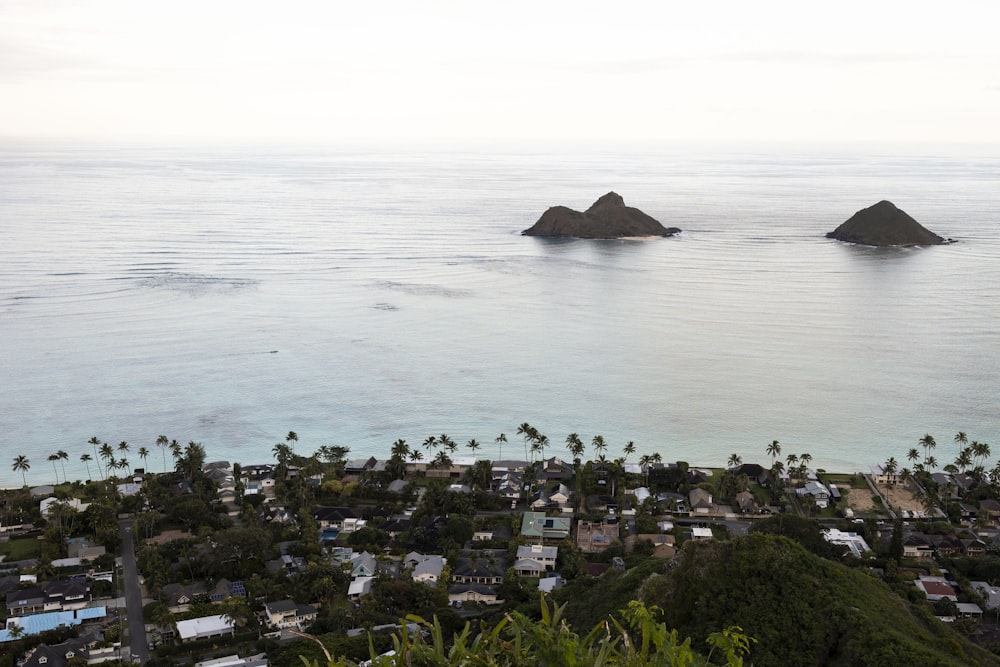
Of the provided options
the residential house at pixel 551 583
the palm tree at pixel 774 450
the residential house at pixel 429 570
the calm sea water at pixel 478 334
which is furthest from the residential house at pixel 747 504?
the residential house at pixel 429 570

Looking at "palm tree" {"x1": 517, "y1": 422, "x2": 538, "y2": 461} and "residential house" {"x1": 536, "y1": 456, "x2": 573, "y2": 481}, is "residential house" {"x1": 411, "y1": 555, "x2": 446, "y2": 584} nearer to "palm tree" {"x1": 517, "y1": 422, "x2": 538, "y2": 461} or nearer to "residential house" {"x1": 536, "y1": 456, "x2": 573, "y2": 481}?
"residential house" {"x1": 536, "y1": 456, "x2": 573, "y2": 481}

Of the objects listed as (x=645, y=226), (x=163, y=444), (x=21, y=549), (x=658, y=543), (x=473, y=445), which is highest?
(x=645, y=226)

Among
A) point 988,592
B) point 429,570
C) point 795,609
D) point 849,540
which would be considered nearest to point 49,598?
point 429,570

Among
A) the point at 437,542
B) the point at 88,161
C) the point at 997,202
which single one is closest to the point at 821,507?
the point at 437,542

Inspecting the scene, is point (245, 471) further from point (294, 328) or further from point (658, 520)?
point (294, 328)

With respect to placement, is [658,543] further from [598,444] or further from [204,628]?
[204,628]
